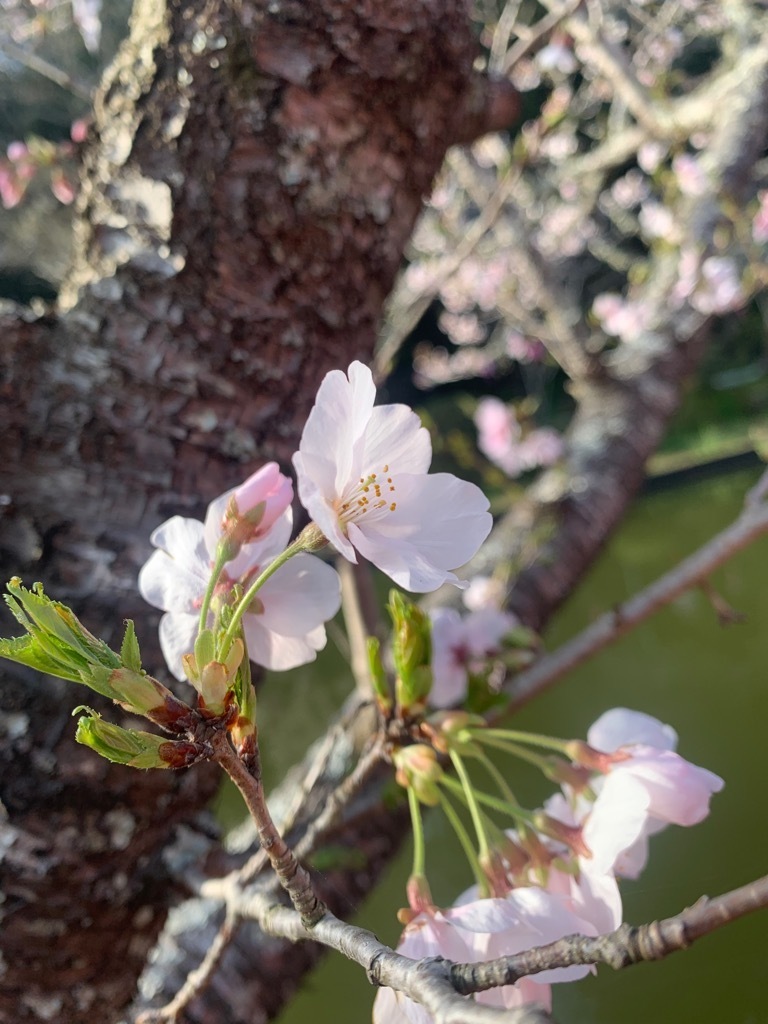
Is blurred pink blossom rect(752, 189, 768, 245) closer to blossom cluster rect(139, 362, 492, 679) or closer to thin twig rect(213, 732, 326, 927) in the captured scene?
blossom cluster rect(139, 362, 492, 679)

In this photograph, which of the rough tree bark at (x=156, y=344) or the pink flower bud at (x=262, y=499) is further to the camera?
the rough tree bark at (x=156, y=344)

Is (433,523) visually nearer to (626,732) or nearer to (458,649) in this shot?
(626,732)

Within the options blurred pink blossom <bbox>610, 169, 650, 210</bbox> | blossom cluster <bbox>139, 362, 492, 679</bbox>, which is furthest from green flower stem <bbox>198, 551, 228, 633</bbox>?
blurred pink blossom <bbox>610, 169, 650, 210</bbox>

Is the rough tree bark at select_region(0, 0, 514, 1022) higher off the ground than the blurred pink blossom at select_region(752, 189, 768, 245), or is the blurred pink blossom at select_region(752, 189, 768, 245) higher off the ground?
the blurred pink blossom at select_region(752, 189, 768, 245)

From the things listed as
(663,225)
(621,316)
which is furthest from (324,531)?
(663,225)

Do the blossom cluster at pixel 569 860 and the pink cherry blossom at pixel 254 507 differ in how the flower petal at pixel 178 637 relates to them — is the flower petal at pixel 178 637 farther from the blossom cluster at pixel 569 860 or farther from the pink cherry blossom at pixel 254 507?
the blossom cluster at pixel 569 860

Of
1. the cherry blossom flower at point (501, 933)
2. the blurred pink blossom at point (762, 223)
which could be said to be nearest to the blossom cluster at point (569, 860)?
the cherry blossom flower at point (501, 933)
